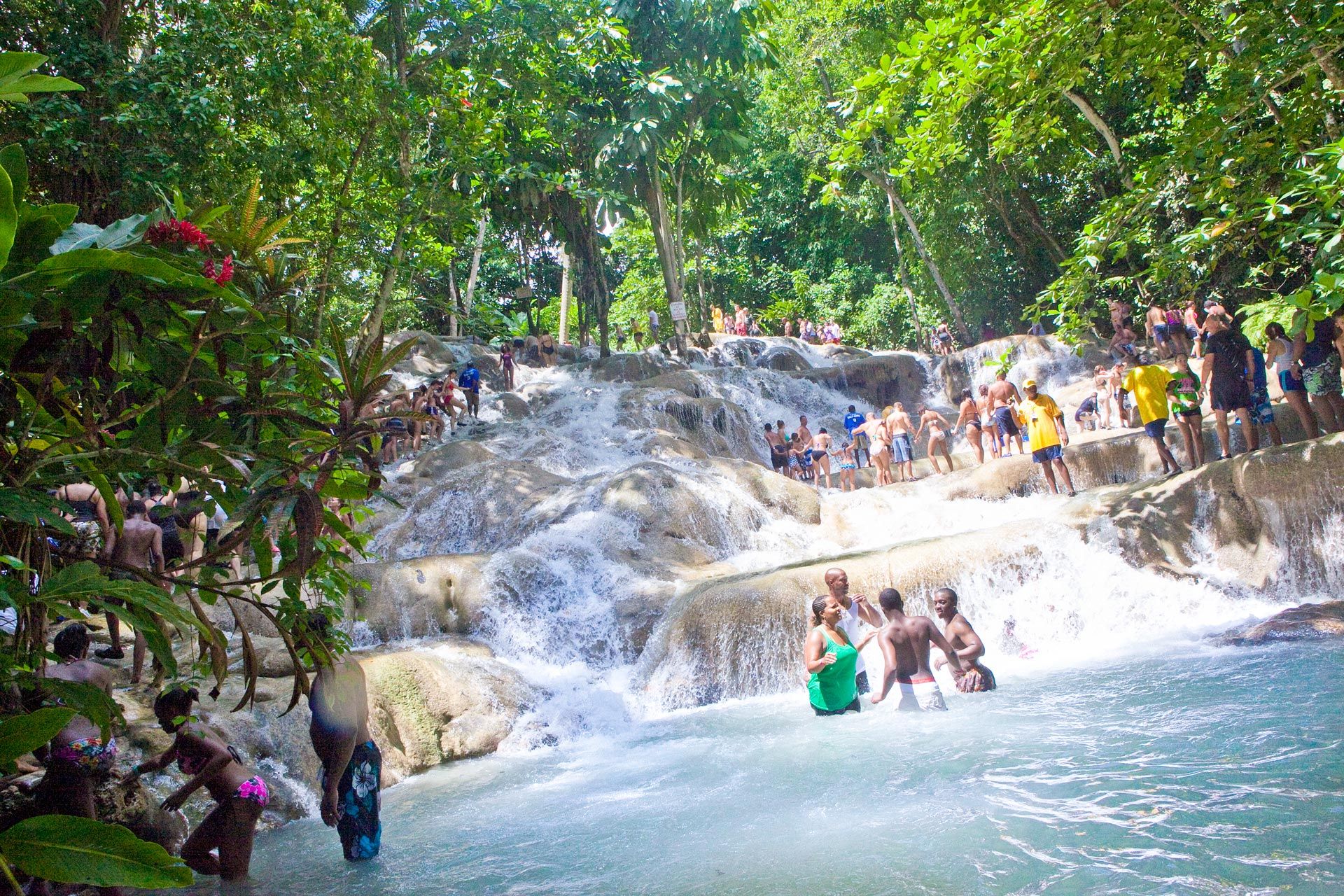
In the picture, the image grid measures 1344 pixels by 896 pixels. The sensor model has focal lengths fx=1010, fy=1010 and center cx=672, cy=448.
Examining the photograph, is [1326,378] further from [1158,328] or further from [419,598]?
[419,598]

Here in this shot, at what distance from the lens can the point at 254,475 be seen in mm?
2830

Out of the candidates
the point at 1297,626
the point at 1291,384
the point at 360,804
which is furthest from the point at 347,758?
the point at 1291,384

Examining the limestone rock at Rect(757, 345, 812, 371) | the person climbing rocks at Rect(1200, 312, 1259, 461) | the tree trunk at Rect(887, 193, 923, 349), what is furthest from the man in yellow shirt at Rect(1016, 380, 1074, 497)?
the tree trunk at Rect(887, 193, 923, 349)

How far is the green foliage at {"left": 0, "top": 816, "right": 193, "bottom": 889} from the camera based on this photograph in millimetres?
1786

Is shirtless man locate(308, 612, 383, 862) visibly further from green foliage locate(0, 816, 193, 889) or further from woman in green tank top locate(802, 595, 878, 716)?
woman in green tank top locate(802, 595, 878, 716)

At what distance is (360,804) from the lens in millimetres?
5422

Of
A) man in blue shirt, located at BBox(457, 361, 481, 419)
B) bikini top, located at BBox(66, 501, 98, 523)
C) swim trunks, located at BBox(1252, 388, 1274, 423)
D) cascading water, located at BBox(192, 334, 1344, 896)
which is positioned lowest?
cascading water, located at BBox(192, 334, 1344, 896)

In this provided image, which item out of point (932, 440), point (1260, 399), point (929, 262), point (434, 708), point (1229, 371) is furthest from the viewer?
point (929, 262)

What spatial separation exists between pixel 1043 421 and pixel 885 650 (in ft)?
22.5

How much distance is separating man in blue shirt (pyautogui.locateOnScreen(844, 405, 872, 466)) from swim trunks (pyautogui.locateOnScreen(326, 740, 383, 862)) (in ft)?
48.6

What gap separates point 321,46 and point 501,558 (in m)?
6.95

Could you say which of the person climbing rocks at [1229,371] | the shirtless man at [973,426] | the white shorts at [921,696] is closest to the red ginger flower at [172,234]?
the white shorts at [921,696]

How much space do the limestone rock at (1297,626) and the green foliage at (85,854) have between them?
8.68m

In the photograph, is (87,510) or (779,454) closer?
(87,510)
